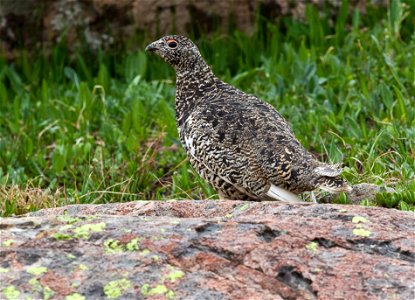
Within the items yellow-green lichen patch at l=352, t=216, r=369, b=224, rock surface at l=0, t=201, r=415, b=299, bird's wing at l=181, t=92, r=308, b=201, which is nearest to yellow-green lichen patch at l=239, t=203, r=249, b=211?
rock surface at l=0, t=201, r=415, b=299

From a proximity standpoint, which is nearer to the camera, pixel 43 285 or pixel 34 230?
pixel 43 285

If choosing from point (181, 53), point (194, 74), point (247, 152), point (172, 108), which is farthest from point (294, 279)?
point (172, 108)

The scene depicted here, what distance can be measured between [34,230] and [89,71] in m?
7.37

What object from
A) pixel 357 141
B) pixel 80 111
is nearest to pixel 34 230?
pixel 357 141

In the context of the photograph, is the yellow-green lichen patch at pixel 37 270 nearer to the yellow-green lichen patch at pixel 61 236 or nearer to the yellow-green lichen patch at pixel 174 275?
the yellow-green lichen patch at pixel 61 236

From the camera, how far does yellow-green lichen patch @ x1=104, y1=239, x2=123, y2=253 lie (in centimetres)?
427

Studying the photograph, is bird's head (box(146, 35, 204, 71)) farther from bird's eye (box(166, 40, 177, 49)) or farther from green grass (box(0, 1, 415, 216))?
green grass (box(0, 1, 415, 216))

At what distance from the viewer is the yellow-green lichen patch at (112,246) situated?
168 inches

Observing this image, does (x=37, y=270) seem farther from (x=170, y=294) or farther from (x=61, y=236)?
(x=170, y=294)

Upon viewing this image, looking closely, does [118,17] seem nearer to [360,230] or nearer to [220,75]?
[220,75]

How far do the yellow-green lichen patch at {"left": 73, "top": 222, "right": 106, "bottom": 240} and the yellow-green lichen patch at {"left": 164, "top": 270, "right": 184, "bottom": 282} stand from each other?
1.38 ft

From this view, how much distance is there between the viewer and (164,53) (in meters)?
7.91

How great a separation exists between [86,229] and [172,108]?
5.85m

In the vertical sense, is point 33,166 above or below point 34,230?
below
